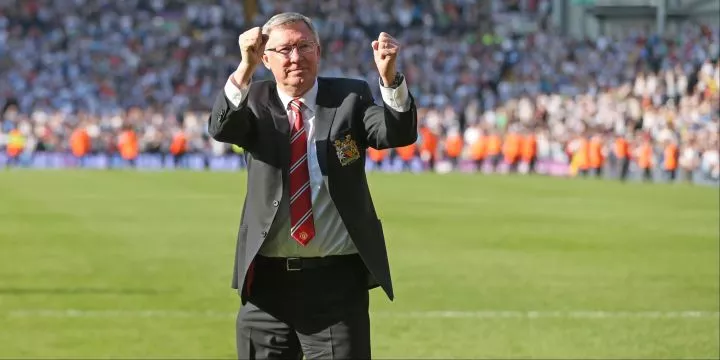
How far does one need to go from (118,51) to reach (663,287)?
144 ft

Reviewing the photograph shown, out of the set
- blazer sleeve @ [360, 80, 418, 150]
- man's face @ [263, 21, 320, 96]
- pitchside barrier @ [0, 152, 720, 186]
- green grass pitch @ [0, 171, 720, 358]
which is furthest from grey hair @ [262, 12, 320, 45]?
pitchside barrier @ [0, 152, 720, 186]

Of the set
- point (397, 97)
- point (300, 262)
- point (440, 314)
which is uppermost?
point (397, 97)

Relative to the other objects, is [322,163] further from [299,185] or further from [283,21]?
[283,21]

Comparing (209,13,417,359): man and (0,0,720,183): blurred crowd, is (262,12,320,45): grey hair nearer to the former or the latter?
(209,13,417,359): man

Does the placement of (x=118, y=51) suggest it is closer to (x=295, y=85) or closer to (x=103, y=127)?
(x=103, y=127)

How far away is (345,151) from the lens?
5945 millimetres

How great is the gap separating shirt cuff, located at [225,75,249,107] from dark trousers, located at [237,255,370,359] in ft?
2.20

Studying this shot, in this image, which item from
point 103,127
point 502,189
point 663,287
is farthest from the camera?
point 103,127

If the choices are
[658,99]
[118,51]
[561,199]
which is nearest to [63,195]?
[561,199]

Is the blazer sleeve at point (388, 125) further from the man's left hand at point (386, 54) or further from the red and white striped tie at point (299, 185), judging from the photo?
the red and white striped tie at point (299, 185)

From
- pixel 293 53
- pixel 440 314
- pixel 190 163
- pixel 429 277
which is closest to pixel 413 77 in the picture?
pixel 190 163

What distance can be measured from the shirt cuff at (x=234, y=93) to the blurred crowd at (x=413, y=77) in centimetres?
3840

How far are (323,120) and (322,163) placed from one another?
0.57 ft

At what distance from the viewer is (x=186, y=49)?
193 ft
